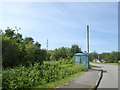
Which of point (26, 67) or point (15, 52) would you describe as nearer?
point (26, 67)

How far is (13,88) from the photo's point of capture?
36.2ft

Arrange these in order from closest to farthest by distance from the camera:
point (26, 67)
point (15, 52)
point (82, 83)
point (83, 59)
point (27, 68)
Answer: point (82, 83), point (27, 68), point (26, 67), point (15, 52), point (83, 59)

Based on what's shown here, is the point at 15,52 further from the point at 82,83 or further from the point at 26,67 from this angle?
the point at 82,83

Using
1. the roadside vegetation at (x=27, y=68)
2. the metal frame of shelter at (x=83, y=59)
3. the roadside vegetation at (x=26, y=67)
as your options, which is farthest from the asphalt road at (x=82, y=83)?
the metal frame of shelter at (x=83, y=59)

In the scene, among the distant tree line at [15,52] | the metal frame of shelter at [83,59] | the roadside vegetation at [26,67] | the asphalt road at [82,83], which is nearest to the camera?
the roadside vegetation at [26,67]

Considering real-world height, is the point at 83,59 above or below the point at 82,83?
above

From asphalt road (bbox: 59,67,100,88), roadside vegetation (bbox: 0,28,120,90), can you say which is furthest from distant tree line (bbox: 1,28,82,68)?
asphalt road (bbox: 59,67,100,88)

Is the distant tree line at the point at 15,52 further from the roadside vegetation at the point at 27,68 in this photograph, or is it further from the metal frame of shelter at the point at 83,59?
the metal frame of shelter at the point at 83,59

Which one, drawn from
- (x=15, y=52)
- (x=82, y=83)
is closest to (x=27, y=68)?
(x=82, y=83)

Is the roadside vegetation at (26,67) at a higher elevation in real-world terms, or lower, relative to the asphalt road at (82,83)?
higher

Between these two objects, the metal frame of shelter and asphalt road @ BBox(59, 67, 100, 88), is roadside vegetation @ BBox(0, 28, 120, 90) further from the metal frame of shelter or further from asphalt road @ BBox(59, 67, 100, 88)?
the metal frame of shelter

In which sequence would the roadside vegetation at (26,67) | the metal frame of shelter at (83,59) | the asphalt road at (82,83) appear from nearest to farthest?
the roadside vegetation at (26,67), the asphalt road at (82,83), the metal frame of shelter at (83,59)

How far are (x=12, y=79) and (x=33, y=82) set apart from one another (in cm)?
245

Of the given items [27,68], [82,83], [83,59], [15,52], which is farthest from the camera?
[83,59]
